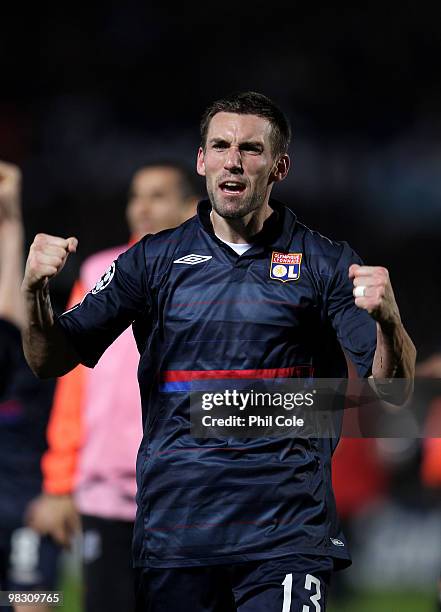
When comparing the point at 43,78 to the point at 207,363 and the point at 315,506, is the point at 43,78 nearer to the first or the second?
the point at 207,363

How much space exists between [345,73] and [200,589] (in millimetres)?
2371

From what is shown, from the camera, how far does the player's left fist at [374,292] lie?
2594 millimetres

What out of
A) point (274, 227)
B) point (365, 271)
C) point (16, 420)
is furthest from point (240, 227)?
point (16, 420)

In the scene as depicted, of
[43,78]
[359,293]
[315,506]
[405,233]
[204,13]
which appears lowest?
[315,506]

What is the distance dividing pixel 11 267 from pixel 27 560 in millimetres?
1130

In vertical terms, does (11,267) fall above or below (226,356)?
above

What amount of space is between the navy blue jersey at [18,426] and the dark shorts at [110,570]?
1.09ft

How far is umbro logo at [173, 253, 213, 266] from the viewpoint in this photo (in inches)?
119

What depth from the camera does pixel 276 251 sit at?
3.01 metres

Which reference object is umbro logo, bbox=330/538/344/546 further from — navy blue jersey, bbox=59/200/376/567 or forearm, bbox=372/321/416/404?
forearm, bbox=372/321/416/404

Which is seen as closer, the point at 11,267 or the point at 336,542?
the point at 336,542

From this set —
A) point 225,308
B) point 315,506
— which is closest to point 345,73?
point 225,308

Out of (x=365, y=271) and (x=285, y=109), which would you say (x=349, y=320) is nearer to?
(x=365, y=271)

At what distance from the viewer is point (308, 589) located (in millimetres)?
2783
